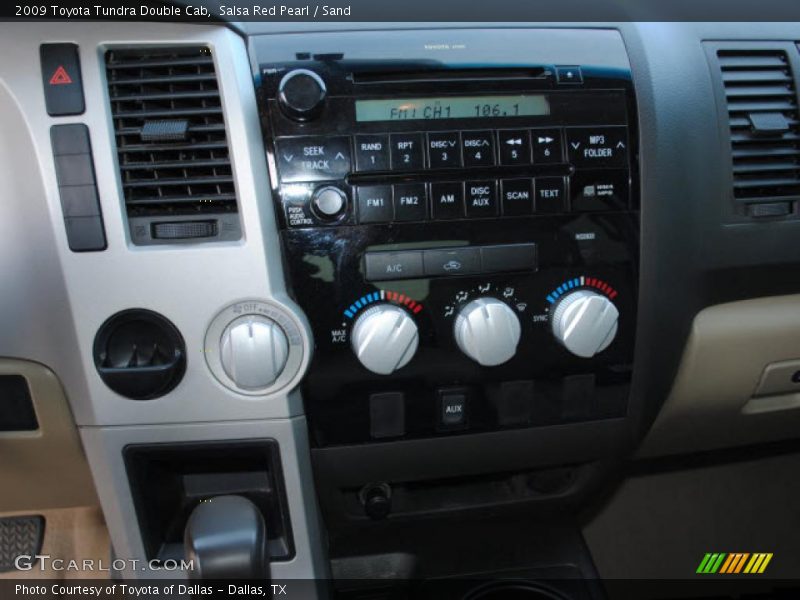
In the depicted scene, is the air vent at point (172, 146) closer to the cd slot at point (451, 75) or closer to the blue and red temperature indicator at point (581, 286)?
the cd slot at point (451, 75)

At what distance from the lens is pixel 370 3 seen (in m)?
0.85

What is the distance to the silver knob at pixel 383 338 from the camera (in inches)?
32.1

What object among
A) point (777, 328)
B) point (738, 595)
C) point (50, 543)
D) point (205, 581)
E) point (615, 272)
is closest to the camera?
point (205, 581)

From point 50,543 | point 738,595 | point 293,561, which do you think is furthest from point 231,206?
point 738,595

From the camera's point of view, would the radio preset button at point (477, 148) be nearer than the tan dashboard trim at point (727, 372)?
Yes

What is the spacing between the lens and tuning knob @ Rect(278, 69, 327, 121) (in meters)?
0.79

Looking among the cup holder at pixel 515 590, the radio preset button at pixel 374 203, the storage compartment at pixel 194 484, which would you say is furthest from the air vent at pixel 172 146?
the cup holder at pixel 515 590

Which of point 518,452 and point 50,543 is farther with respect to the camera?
point 50,543

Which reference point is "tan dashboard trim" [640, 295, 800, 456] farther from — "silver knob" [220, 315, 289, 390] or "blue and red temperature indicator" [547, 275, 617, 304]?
"silver knob" [220, 315, 289, 390]

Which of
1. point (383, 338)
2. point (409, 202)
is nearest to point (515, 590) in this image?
point (383, 338)

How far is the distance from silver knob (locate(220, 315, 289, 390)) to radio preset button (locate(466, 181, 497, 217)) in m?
0.27

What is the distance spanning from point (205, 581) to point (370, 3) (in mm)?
701

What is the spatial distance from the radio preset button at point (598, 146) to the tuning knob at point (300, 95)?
31 centimetres

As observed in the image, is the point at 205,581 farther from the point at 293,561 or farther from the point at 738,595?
the point at 738,595
